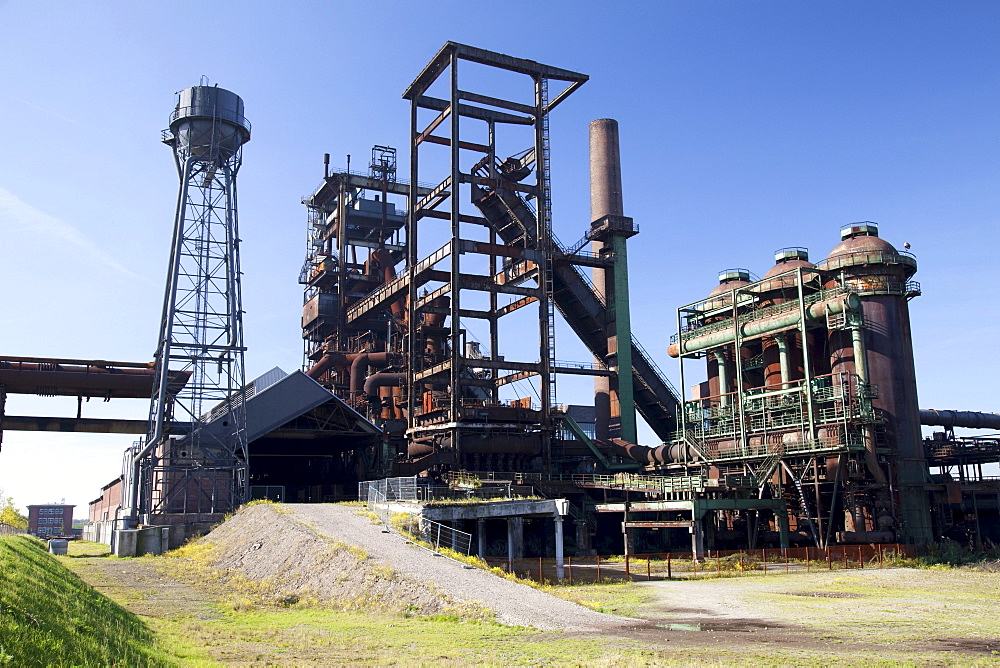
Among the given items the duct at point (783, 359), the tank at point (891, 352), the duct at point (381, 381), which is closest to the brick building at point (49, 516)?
the duct at point (381, 381)

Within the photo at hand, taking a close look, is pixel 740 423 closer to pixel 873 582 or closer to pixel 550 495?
pixel 550 495

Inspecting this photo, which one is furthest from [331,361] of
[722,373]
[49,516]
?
[49,516]

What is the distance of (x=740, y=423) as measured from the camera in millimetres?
54312

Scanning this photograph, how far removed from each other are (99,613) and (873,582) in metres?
26.8

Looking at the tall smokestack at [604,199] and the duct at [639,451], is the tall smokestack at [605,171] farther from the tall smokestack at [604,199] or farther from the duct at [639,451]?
the duct at [639,451]

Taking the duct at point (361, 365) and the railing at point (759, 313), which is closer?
the railing at point (759, 313)

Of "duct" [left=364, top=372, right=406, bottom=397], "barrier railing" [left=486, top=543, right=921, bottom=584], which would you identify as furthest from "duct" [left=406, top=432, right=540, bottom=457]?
"barrier railing" [left=486, top=543, right=921, bottom=584]

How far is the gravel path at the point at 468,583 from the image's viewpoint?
2127cm

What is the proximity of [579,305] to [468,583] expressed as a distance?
43.7 meters

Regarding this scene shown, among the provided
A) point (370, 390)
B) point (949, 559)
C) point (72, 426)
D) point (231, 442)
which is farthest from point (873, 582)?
→ point (72, 426)

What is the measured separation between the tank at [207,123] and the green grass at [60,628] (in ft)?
115

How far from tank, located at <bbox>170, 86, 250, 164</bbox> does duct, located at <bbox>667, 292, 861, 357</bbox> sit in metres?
32.6

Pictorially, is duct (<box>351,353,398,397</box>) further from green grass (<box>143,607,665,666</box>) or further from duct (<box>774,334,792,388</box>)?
green grass (<box>143,607,665,666</box>)

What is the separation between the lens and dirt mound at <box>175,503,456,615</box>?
2503 cm
